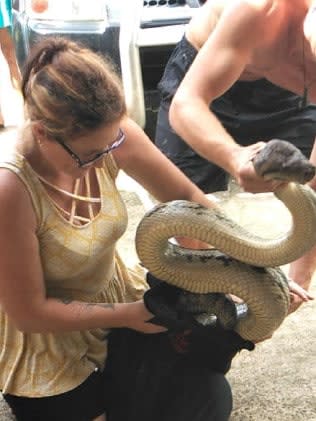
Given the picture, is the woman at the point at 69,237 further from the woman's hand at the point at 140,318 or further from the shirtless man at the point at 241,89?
the shirtless man at the point at 241,89

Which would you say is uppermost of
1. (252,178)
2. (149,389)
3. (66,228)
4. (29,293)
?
(252,178)

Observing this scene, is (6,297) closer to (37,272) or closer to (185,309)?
(37,272)

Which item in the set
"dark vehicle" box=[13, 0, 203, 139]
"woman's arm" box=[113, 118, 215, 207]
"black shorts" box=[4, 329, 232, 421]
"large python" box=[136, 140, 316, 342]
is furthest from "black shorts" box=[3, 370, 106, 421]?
"dark vehicle" box=[13, 0, 203, 139]

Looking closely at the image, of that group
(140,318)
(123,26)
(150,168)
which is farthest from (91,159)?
(123,26)

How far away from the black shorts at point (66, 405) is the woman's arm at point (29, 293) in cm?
17

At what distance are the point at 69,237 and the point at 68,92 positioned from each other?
1.05 ft

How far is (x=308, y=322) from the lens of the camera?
2.20 m

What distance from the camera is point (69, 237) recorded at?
137 cm

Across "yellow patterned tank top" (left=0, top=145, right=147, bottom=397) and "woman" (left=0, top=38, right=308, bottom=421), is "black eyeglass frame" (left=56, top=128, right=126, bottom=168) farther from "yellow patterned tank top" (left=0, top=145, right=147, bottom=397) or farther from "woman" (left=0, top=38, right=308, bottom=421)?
"yellow patterned tank top" (left=0, top=145, right=147, bottom=397)

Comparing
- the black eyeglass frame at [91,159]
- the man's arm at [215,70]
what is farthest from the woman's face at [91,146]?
the man's arm at [215,70]

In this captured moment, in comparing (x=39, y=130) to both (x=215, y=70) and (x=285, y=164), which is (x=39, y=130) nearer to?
(x=285, y=164)

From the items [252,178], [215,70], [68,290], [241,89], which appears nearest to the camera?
[252,178]

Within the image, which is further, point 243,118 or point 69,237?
point 243,118

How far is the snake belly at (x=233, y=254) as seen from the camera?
1.24 meters
